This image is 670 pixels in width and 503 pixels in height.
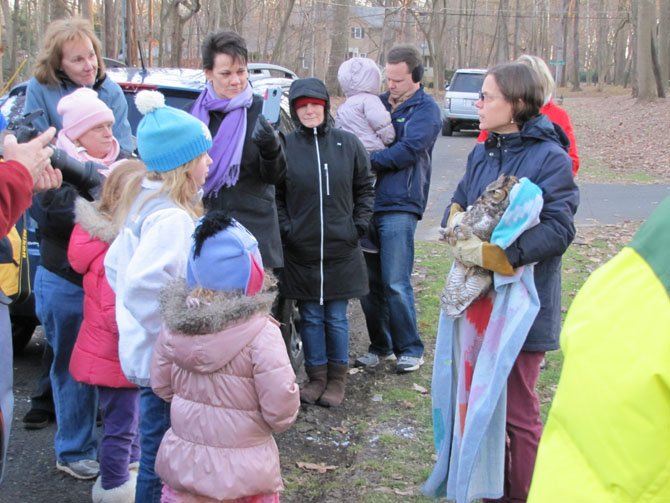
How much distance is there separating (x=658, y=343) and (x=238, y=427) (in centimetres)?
199

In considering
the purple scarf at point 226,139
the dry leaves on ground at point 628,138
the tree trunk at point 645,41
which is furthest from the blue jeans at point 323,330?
the tree trunk at point 645,41

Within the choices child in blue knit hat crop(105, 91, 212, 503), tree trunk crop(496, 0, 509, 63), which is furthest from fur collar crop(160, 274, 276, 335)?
tree trunk crop(496, 0, 509, 63)

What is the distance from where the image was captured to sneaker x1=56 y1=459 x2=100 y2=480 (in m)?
4.29

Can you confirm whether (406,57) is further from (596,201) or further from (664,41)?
(664,41)

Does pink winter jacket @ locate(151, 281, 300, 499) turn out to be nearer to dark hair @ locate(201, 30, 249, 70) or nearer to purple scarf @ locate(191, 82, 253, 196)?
purple scarf @ locate(191, 82, 253, 196)

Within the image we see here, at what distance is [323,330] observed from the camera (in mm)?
5344

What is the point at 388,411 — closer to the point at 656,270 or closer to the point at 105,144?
the point at 105,144

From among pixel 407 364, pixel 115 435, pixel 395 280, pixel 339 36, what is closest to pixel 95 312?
pixel 115 435

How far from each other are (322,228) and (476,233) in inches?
69.7

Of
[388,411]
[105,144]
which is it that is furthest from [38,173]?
[388,411]

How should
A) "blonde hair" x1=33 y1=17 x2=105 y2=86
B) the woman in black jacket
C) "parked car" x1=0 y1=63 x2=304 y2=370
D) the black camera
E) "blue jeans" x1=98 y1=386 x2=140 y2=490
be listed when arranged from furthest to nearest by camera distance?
"parked car" x1=0 y1=63 x2=304 y2=370 < the woman in black jacket < "blonde hair" x1=33 y1=17 x2=105 y2=86 < "blue jeans" x1=98 y1=386 x2=140 y2=490 < the black camera

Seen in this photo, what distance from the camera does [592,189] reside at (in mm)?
14336

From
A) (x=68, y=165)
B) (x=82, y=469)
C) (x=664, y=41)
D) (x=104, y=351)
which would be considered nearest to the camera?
(x=68, y=165)

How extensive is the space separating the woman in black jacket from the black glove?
2.01 ft
